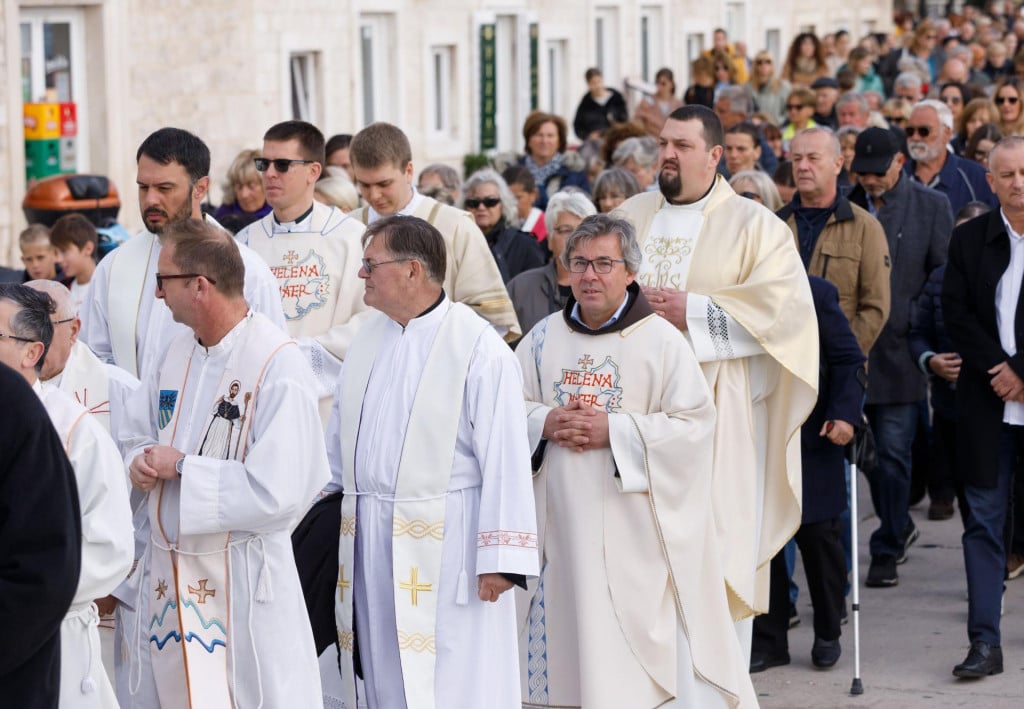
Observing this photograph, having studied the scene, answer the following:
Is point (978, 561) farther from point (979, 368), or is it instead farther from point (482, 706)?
point (482, 706)

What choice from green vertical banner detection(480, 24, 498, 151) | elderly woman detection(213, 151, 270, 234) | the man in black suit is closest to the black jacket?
the man in black suit

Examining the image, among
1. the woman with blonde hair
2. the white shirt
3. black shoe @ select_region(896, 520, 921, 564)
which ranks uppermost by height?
the woman with blonde hair

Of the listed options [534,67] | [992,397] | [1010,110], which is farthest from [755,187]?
[534,67]

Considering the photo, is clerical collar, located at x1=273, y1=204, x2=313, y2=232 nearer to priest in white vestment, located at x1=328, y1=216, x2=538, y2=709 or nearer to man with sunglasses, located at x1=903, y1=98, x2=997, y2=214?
priest in white vestment, located at x1=328, y1=216, x2=538, y2=709

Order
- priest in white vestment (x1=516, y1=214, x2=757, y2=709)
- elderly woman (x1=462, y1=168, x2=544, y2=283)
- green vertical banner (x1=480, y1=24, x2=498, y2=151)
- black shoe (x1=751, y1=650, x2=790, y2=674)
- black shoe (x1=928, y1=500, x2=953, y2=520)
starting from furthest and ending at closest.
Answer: green vertical banner (x1=480, y1=24, x2=498, y2=151)
black shoe (x1=928, y1=500, x2=953, y2=520)
elderly woman (x1=462, y1=168, x2=544, y2=283)
black shoe (x1=751, y1=650, x2=790, y2=674)
priest in white vestment (x1=516, y1=214, x2=757, y2=709)

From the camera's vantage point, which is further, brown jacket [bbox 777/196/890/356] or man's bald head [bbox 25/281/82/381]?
brown jacket [bbox 777/196/890/356]

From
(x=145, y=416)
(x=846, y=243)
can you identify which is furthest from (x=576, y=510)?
(x=846, y=243)

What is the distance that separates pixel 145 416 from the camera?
567 centimetres

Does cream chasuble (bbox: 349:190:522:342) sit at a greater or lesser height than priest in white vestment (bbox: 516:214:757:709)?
greater

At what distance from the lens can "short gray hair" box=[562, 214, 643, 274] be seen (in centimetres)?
642

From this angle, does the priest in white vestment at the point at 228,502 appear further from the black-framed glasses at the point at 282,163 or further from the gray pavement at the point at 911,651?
the gray pavement at the point at 911,651

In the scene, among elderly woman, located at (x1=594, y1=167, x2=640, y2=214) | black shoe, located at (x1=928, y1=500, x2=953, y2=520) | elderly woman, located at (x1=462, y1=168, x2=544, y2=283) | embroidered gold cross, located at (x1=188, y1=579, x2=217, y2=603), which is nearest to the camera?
embroidered gold cross, located at (x1=188, y1=579, x2=217, y2=603)

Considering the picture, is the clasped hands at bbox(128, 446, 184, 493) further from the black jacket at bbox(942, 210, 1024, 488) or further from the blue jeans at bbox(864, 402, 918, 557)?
the blue jeans at bbox(864, 402, 918, 557)

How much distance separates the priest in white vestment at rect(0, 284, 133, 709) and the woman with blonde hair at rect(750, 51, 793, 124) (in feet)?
52.7
